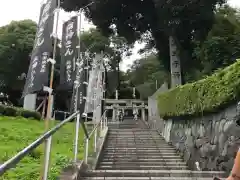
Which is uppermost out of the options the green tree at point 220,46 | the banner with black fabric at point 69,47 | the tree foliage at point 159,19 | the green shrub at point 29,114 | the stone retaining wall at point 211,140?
the tree foliage at point 159,19

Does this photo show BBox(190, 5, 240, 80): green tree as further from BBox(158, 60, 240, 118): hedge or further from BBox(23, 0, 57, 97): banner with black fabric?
BBox(23, 0, 57, 97): banner with black fabric

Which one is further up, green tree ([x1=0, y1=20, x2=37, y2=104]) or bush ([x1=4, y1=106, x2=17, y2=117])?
green tree ([x1=0, y1=20, x2=37, y2=104])

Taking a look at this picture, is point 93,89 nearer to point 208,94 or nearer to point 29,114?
point 29,114

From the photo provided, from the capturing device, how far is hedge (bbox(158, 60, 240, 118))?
18.6 feet

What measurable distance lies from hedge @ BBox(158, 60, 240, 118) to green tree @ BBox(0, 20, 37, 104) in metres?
22.7

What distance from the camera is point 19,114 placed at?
17.1 meters

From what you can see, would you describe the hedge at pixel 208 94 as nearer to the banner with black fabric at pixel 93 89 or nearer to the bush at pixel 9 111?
the banner with black fabric at pixel 93 89

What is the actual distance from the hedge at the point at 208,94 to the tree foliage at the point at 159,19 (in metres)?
5.91

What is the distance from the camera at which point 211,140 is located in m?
6.66

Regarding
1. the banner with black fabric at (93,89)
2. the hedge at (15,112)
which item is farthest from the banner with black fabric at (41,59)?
the hedge at (15,112)

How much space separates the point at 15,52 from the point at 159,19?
18501mm

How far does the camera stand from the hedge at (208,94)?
5.67m

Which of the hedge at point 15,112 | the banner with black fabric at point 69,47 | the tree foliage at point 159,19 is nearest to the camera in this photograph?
the banner with black fabric at point 69,47

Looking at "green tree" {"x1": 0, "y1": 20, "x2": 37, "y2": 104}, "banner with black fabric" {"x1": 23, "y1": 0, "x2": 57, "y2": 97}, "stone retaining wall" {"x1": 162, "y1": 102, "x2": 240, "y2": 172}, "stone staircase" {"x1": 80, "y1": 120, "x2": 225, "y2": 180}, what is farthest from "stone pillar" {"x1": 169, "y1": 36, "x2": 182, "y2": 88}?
"green tree" {"x1": 0, "y1": 20, "x2": 37, "y2": 104}
